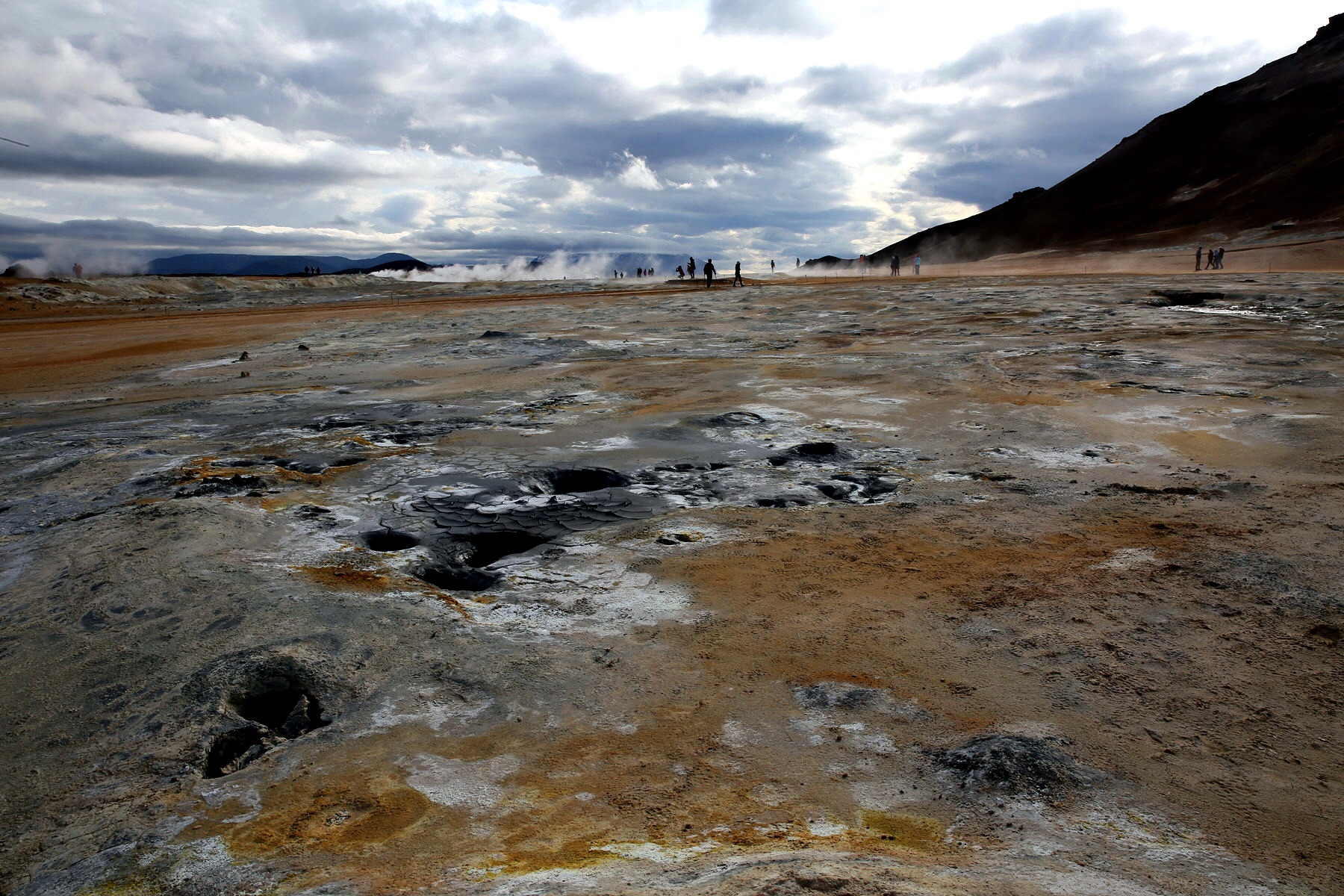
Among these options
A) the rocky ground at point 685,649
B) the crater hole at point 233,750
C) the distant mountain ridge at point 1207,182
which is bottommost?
the crater hole at point 233,750

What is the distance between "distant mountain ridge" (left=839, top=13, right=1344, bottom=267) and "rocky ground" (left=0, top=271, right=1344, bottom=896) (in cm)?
4901

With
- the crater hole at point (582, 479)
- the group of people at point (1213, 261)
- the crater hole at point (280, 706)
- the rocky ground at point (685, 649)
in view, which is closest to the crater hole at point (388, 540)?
the rocky ground at point (685, 649)

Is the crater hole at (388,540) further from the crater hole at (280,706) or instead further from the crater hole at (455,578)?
the crater hole at (280,706)

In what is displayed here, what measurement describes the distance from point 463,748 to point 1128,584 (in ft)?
10.1

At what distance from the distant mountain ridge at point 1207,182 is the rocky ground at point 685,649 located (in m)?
49.0

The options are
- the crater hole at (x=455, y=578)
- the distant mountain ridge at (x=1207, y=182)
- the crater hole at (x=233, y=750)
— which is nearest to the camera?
the crater hole at (x=233, y=750)

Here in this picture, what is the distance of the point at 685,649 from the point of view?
3293 millimetres

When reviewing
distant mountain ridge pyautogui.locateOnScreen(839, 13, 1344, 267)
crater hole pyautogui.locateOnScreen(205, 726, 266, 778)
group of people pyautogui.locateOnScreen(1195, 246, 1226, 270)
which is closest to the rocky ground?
crater hole pyautogui.locateOnScreen(205, 726, 266, 778)

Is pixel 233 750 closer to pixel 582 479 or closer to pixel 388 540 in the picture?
pixel 388 540

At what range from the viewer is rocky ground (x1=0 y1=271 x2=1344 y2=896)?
2148mm

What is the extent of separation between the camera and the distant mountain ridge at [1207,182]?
4925 centimetres

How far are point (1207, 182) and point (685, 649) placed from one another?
Result: 7137 cm

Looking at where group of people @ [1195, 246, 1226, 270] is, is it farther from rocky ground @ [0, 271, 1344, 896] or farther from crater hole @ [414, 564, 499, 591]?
crater hole @ [414, 564, 499, 591]

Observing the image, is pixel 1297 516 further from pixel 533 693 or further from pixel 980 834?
pixel 533 693
